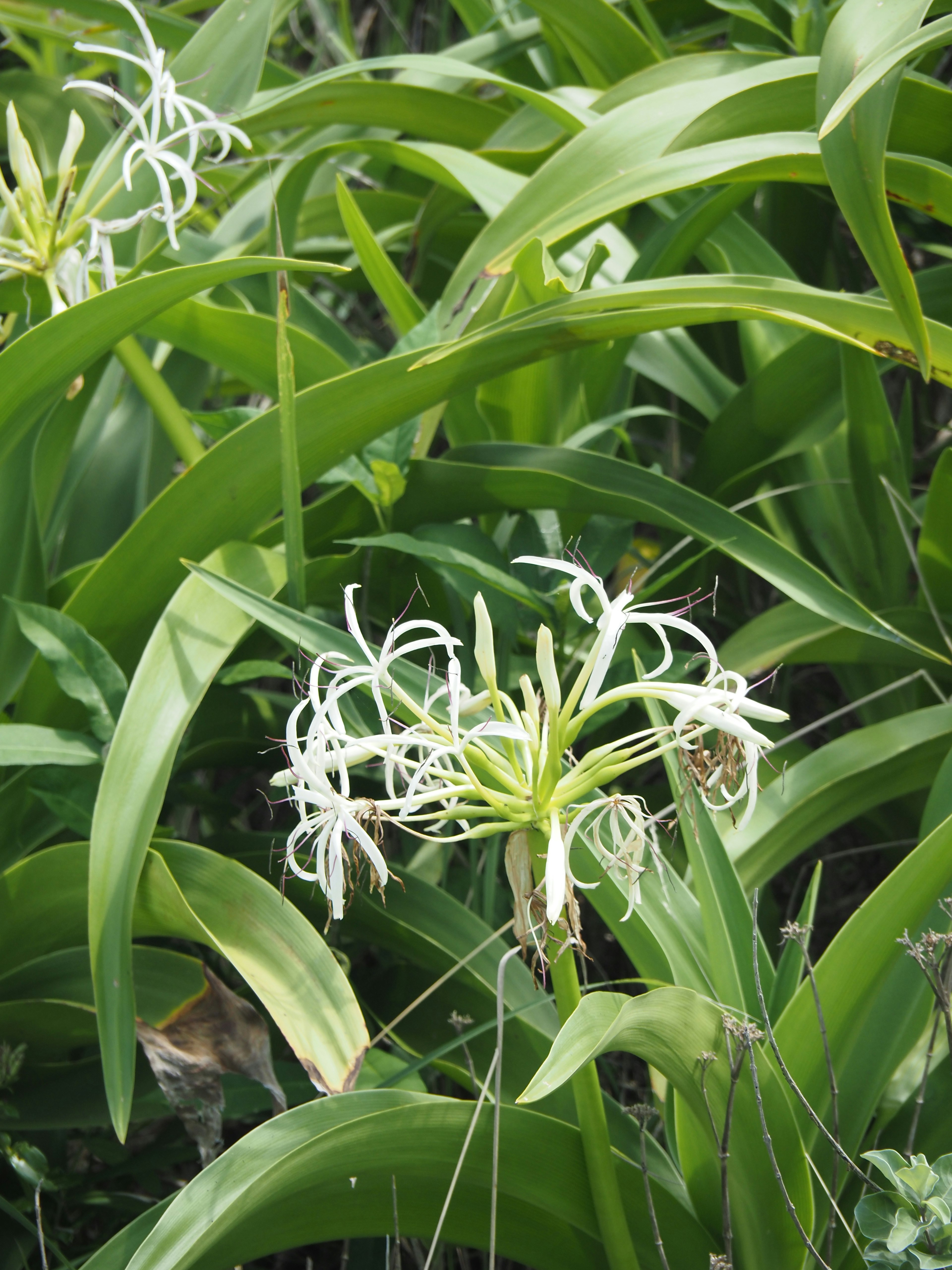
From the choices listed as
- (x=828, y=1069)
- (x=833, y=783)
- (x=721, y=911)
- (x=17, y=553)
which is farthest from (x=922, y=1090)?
(x=17, y=553)

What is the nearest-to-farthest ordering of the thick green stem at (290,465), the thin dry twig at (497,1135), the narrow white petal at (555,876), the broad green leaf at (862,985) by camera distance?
the narrow white petal at (555,876) → the thin dry twig at (497,1135) → the broad green leaf at (862,985) → the thick green stem at (290,465)

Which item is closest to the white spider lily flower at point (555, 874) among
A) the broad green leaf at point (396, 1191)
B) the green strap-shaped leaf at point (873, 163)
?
the broad green leaf at point (396, 1191)

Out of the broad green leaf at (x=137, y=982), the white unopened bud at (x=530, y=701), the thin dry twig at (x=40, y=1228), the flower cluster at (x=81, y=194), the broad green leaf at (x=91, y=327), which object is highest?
the flower cluster at (x=81, y=194)

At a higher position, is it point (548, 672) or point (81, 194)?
point (81, 194)

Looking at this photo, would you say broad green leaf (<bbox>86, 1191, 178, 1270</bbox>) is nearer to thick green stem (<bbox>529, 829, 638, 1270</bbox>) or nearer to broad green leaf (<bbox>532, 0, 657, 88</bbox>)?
thick green stem (<bbox>529, 829, 638, 1270</bbox>)

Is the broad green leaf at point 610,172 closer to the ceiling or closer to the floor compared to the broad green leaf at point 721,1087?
closer to the ceiling

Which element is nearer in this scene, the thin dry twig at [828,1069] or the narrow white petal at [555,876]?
the narrow white petal at [555,876]

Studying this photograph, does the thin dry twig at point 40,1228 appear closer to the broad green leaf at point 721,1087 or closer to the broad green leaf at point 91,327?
the broad green leaf at point 721,1087

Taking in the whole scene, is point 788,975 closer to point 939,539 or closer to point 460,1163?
point 460,1163
